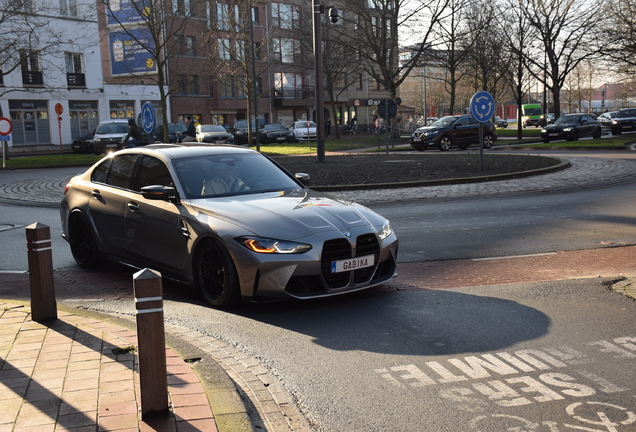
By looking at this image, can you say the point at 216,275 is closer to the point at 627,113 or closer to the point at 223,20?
the point at 627,113

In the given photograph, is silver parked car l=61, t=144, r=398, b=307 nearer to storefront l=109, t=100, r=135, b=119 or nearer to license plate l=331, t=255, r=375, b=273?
license plate l=331, t=255, r=375, b=273

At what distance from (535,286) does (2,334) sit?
480 cm

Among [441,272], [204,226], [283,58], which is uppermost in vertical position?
[283,58]

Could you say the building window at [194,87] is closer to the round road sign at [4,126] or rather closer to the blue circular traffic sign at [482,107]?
the round road sign at [4,126]

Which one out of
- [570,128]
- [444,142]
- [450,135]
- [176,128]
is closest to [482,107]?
[444,142]

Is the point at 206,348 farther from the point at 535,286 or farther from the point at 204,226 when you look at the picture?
the point at 535,286

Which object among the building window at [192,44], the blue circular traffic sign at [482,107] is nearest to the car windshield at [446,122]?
the blue circular traffic sign at [482,107]

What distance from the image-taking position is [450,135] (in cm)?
3334

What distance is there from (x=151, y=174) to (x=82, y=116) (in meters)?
47.1

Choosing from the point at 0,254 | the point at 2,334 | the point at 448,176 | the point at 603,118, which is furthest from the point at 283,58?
the point at 2,334

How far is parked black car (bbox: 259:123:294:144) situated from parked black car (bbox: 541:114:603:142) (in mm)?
18352

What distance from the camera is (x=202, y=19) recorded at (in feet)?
193

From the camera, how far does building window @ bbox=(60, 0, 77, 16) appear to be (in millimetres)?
48688

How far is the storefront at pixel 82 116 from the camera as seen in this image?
50.8m
